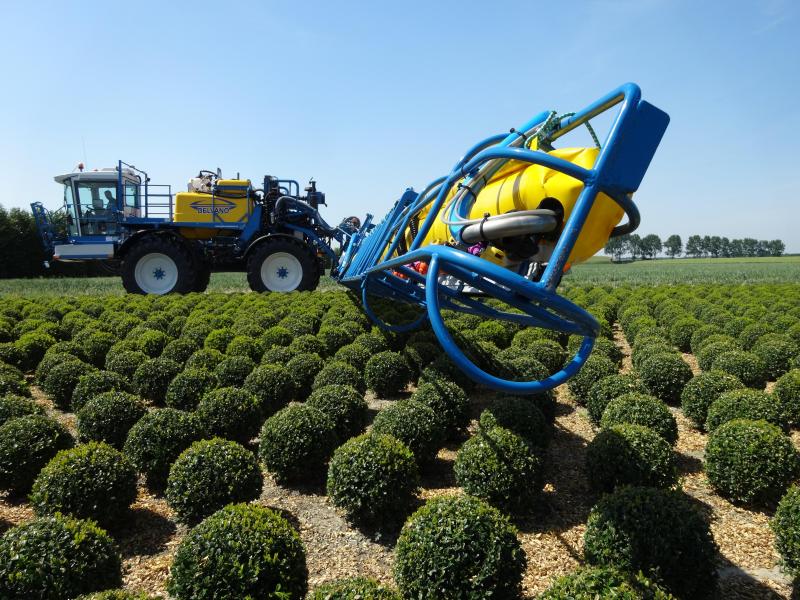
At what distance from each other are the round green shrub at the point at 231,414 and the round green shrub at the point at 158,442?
0.35 meters

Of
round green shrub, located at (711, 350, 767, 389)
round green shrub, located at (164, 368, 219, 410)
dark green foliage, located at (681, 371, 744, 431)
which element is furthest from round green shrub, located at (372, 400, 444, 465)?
round green shrub, located at (711, 350, 767, 389)

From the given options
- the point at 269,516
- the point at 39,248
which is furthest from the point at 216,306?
the point at 39,248

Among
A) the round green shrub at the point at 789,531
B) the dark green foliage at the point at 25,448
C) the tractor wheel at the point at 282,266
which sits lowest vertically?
the round green shrub at the point at 789,531

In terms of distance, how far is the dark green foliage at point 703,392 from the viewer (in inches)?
252

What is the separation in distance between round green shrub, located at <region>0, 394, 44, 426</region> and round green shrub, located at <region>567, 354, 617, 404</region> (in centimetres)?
695

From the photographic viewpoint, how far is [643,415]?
5465 mm

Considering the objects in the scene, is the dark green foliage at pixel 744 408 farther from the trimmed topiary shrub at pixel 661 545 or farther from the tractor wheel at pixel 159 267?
the tractor wheel at pixel 159 267

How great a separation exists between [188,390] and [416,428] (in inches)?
135

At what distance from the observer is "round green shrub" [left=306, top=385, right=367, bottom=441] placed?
5.80 m

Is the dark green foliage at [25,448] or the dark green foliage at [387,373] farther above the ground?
the dark green foliage at [387,373]

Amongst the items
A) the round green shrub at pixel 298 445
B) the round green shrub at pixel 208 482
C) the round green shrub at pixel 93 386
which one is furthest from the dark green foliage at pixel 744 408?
the round green shrub at pixel 93 386

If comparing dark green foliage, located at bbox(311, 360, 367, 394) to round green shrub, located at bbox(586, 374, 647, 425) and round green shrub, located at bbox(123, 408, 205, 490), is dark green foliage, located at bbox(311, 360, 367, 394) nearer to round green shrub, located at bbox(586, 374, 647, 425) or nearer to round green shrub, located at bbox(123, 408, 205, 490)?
round green shrub, located at bbox(123, 408, 205, 490)

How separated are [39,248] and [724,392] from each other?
51.8 m

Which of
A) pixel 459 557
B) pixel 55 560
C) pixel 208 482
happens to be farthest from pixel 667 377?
pixel 55 560
